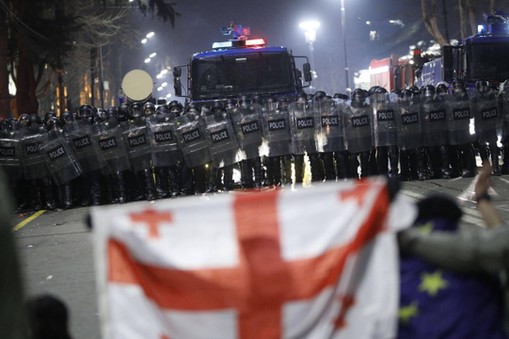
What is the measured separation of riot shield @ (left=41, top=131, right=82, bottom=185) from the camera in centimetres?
1786

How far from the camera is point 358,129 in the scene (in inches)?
730

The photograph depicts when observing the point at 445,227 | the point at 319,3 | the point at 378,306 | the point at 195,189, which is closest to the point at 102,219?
the point at 378,306

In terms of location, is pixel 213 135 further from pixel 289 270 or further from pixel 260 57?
pixel 289 270

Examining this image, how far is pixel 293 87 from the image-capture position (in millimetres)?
20812

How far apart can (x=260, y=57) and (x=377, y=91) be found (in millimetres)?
3235

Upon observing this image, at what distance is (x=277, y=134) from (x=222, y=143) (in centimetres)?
110

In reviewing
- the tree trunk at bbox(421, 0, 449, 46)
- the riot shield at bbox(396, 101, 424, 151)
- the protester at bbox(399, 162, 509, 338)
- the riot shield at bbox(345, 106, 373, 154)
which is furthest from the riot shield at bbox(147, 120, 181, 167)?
the tree trunk at bbox(421, 0, 449, 46)

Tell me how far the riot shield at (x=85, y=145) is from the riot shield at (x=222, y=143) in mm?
2130

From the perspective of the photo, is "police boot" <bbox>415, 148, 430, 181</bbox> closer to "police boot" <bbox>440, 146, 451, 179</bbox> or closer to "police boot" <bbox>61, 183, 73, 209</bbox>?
"police boot" <bbox>440, 146, 451, 179</bbox>

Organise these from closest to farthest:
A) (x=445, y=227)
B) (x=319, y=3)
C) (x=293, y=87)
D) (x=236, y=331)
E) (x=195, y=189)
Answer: (x=236, y=331), (x=445, y=227), (x=195, y=189), (x=293, y=87), (x=319, y=3)

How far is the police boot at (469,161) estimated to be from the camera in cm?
1856

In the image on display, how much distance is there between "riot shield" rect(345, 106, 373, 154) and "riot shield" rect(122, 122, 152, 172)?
3899mm

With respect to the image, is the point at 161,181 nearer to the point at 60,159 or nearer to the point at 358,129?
the point at 60,159

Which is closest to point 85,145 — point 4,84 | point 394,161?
point 394,161
